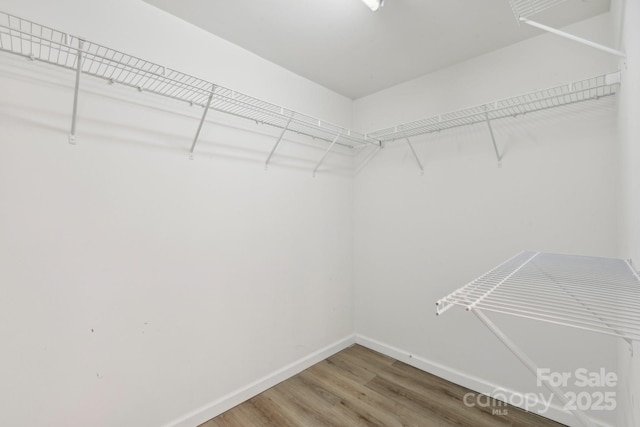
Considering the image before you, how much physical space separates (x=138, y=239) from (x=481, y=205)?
217 centimetres

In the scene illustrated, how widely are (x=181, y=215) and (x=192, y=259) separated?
271 millimetres

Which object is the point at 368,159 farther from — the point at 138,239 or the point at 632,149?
the point at 138,239

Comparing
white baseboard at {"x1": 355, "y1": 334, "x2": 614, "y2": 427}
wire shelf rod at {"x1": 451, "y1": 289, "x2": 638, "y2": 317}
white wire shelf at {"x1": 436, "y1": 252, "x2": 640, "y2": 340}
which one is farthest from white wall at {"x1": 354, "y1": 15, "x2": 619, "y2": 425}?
wire shelf rod at {"x1": 451, "y1": 289, "x2": 638, "y2": 317}

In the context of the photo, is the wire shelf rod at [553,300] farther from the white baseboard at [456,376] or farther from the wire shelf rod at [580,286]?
the white baseboard at [456,376]

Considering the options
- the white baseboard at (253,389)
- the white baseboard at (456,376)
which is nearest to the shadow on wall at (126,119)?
the white baseboard at (253,389)

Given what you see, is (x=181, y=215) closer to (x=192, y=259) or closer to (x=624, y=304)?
(x=192, y=259)

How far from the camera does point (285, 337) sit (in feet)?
7.13

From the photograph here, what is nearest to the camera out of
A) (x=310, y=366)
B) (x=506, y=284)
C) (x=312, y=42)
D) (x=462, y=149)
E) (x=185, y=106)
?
(x=506, y=284)

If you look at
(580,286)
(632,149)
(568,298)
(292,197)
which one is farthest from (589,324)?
(292,197)

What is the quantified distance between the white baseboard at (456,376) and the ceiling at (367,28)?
2.29 m

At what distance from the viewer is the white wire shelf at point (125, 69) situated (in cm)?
114

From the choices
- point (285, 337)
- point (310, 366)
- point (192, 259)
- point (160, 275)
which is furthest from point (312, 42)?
point (310, 366)

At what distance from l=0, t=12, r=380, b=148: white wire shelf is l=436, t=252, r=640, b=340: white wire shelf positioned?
1.39m

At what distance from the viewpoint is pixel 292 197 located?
2.24 meters
